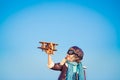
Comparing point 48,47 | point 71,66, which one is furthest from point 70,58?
point 48,47

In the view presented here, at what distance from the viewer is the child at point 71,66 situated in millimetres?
1837

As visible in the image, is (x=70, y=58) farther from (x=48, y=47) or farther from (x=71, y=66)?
(x=48, y=47)

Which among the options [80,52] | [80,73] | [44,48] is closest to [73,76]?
[80,73]

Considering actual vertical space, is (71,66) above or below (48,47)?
below

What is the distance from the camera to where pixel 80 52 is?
6.26ft

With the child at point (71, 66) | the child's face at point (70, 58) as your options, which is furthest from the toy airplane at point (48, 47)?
the child's face at point (70, 58)

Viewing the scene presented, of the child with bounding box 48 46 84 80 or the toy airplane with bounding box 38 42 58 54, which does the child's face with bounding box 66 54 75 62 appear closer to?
the child with bounding box 48 46 84 80

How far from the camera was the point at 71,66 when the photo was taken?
187 centimetres

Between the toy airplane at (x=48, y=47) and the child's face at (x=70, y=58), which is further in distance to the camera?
the child's face at (x=70, y=58)

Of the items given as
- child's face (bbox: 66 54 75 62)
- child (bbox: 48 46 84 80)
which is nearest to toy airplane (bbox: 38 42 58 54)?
child (bbox: 48 46 84 80)

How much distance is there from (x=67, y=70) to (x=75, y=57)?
0.43 feet

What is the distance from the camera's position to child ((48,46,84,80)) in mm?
1837

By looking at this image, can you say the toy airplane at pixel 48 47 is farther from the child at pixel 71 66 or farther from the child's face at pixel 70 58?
the child's face at pixel 70 58

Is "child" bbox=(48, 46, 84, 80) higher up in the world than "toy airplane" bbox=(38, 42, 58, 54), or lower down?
lower down
